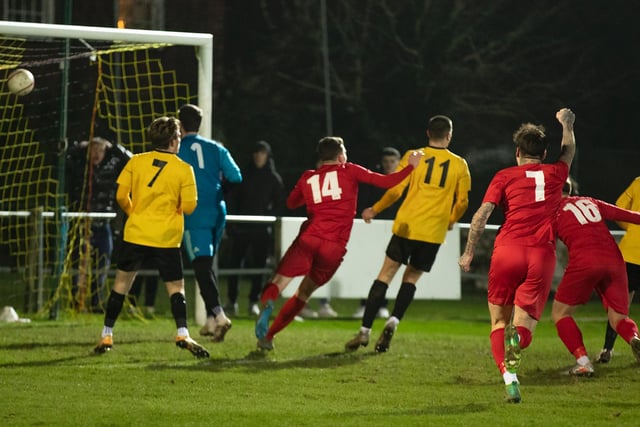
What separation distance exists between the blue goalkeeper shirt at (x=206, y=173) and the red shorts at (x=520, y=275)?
11.9ft

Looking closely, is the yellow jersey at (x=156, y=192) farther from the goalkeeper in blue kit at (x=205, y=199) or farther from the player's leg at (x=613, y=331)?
the player's leg at (x=613, y=331)

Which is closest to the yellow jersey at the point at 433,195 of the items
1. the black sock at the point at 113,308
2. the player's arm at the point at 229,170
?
the player's arm at the point at 229,170

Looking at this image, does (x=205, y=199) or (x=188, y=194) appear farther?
(x=205, y=199)

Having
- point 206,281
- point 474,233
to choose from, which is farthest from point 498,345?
point 206,281

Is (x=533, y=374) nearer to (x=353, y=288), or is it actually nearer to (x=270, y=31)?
(x=353, y=288)

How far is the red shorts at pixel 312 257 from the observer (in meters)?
11.2

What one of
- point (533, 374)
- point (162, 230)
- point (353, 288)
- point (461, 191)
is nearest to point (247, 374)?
point (162, 230)

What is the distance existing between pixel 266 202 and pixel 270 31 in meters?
13.2

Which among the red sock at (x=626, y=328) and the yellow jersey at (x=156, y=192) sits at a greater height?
the yellow jersey at (x=156, y=192)

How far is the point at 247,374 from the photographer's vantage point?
9.62m

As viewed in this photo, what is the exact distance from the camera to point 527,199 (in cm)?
856

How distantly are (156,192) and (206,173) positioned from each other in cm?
128

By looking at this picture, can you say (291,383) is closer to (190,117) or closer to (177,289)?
(177,289)

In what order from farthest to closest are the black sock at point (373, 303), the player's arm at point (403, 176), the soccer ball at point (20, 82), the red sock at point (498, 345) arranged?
the soccer ball at point (20, 82), the black sock at point (373, 303), the player's arm at point (403, 176), the red sock at point (498, 345)
